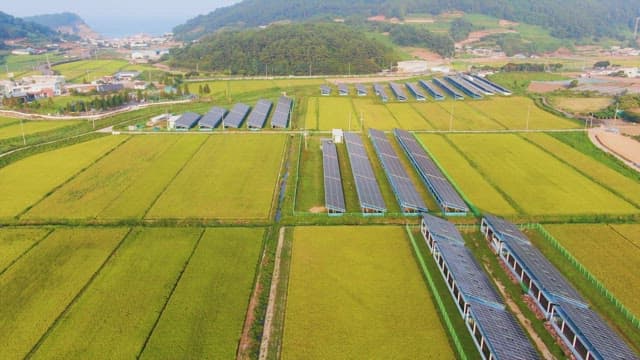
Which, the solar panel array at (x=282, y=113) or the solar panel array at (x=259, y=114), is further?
the solar panel array at (x=282, y=113)

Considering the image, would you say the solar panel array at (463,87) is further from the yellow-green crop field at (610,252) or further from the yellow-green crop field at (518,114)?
the yellow-green crop field at (610,252)

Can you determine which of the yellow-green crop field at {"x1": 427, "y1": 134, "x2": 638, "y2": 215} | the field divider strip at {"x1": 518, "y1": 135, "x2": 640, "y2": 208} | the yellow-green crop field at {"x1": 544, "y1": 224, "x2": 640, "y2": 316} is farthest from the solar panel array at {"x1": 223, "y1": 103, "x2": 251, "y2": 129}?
the yellow-green crop field at {"x1": 544, "y1": 224, "x2": 640, "y2": 316}

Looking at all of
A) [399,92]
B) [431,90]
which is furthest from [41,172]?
→ [431,90]

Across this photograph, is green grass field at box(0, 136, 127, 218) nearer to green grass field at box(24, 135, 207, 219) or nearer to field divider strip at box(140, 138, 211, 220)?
green grass field at box(24, 135, 207, 219)

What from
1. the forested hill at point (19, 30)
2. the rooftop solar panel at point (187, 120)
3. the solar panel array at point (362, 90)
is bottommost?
the rooftop solar panel at point (187, 120)

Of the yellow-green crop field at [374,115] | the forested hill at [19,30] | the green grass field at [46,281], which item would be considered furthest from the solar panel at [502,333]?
the forested hill at [19,30]

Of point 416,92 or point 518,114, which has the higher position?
point 416,92

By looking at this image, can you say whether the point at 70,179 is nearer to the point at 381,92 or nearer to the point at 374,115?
the point at 374,115
